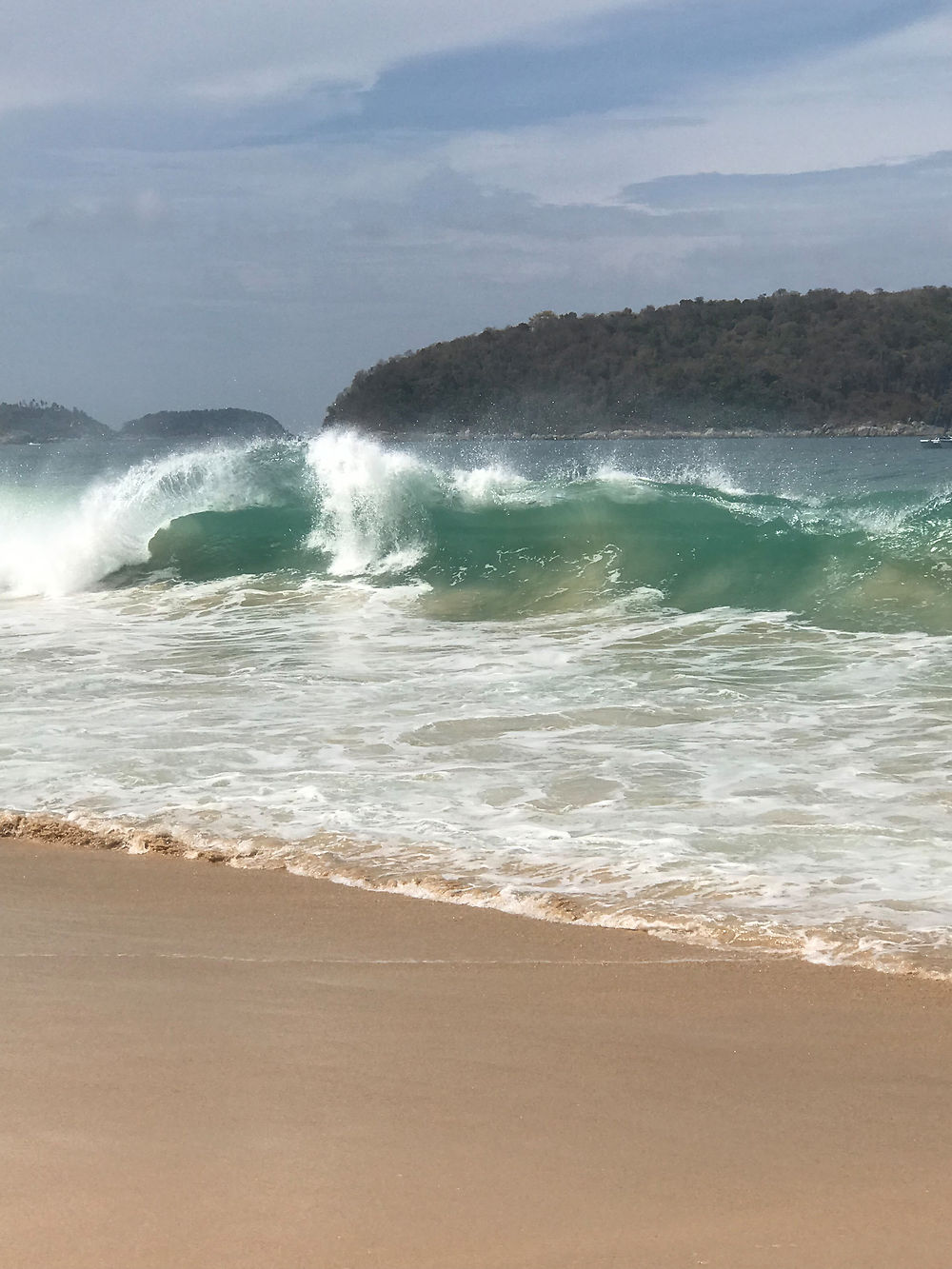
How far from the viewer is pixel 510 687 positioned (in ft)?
26.2

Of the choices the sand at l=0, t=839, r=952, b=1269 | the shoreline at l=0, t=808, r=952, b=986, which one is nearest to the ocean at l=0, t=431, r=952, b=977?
the shoreline at l=0, t=808, r=952, b=986

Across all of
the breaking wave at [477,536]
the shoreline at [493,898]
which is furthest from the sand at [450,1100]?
the breaking wave at [477,536]

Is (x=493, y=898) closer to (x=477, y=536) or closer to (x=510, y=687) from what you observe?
(x=510, y=687)

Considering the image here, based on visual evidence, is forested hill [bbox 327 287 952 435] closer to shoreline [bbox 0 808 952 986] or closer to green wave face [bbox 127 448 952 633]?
green wave face [bbox 127 448 952 633]

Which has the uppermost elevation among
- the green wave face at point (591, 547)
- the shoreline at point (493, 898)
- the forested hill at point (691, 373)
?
the forested hill at point (691, 373)

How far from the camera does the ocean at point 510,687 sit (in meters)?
4.45

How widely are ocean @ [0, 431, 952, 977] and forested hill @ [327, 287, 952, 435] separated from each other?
291ft

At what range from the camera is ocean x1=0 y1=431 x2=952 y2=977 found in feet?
14.6

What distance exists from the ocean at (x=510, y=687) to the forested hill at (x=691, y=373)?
88.8m

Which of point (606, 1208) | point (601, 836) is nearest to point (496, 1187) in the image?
point (606, 1208)

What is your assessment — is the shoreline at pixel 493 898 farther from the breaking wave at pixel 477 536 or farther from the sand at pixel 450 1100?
the breaking wave at pixel 477 536

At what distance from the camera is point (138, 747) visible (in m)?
6.36

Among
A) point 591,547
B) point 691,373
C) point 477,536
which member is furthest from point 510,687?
point 691,373

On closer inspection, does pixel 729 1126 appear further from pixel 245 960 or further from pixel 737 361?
pixel 737 361
